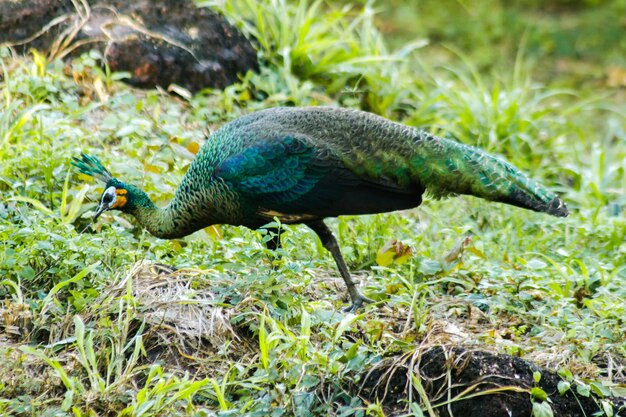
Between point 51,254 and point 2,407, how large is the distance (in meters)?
1.01

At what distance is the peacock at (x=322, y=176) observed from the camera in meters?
4.83

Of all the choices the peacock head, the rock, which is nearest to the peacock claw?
the peacock head

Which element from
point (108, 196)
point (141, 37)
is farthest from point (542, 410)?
point (141, 37)

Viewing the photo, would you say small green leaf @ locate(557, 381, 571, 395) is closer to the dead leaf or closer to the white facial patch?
the dead leaf

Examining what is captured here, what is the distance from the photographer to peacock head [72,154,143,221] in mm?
5105

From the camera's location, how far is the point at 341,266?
16.4 feet

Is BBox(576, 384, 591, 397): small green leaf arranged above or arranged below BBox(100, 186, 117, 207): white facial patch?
below

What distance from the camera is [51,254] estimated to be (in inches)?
181

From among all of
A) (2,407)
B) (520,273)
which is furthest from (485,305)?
(2,407)

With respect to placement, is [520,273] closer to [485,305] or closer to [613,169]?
[485,305]

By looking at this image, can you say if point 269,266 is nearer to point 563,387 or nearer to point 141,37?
point 563,387

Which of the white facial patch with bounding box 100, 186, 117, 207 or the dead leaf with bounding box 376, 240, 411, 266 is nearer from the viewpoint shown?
the white facial patch with bounding box 100, 186, 117, 207

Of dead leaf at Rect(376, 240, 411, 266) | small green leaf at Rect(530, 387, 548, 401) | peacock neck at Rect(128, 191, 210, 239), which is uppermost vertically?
peacock neck at Rect(128, 191, 210, 239)

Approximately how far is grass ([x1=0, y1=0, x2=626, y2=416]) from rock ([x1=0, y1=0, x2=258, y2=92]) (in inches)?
7.0
